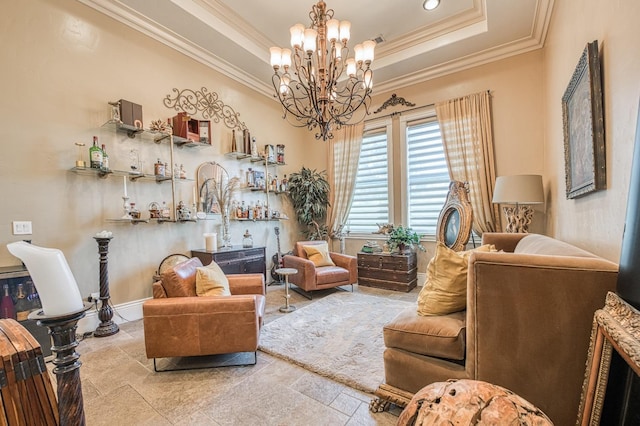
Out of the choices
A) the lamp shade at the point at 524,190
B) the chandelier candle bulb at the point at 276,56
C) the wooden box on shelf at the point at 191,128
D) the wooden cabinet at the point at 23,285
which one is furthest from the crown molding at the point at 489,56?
the wooden cabinet at the point at 23,285

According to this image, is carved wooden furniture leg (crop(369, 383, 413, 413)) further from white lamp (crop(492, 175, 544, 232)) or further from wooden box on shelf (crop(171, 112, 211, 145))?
wooden box on shelf (crop(171, 112, 211, 145))

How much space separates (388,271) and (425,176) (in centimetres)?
172

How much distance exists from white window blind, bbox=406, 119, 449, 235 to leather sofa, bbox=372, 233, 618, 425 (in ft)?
9.89

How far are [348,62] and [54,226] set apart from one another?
343cm

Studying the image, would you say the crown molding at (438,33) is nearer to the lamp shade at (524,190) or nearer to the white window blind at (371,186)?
the white window blind at (371,186)

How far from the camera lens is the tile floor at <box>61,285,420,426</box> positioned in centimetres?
167

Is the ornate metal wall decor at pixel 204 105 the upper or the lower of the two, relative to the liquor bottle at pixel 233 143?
upper

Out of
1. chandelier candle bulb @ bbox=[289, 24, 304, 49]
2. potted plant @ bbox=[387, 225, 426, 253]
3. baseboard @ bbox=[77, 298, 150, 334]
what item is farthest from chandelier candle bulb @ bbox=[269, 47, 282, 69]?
baseboard @ bbox=[77, 298, 150, 334]

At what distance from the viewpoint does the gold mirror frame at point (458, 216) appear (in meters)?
3.51

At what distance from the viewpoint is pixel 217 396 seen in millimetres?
1880

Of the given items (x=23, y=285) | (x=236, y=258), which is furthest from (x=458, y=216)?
(x=23, y=285)

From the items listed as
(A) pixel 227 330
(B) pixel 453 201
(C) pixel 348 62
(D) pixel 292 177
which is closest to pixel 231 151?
(D) pixel 292 177

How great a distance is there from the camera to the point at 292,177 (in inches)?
213

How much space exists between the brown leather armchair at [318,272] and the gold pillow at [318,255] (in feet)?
0.20
